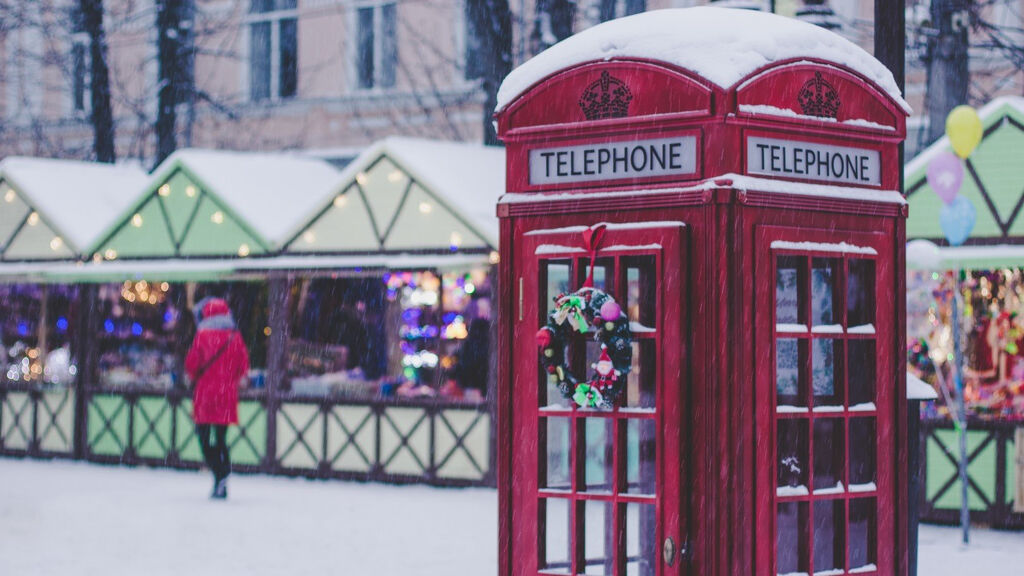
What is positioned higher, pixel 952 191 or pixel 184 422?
pixel 952 191

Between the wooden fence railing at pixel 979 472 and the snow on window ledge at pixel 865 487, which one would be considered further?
the wooden fence railing at pixel 979 472

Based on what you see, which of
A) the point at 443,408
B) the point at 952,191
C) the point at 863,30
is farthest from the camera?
the point at 863,30

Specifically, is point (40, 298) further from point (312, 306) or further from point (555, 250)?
point (555, 250)

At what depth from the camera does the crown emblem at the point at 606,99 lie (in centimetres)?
583

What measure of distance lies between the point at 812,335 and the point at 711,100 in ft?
3.03

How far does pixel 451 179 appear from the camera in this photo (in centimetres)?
→ 1530

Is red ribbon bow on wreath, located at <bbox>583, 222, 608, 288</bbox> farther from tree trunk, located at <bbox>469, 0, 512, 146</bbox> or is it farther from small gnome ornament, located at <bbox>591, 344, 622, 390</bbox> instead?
tree trunk, located at <bbox>469, 0, 512, 146</bbox>

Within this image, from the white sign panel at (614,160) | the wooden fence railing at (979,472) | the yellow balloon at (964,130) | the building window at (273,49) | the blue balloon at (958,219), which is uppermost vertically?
the building window at (273,49)

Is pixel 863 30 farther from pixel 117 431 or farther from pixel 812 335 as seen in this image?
pixel 812 335

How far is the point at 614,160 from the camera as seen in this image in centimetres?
584

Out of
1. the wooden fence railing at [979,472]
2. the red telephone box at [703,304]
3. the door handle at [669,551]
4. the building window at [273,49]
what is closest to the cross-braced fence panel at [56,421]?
the building window at [273,49]

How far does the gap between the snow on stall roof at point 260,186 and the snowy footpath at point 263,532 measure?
108 inches

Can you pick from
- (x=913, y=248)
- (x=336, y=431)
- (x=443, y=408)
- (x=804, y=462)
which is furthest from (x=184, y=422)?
(x=804, y=462)

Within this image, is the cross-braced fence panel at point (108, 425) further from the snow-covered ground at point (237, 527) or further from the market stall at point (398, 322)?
the market stall at point (398, 322)
